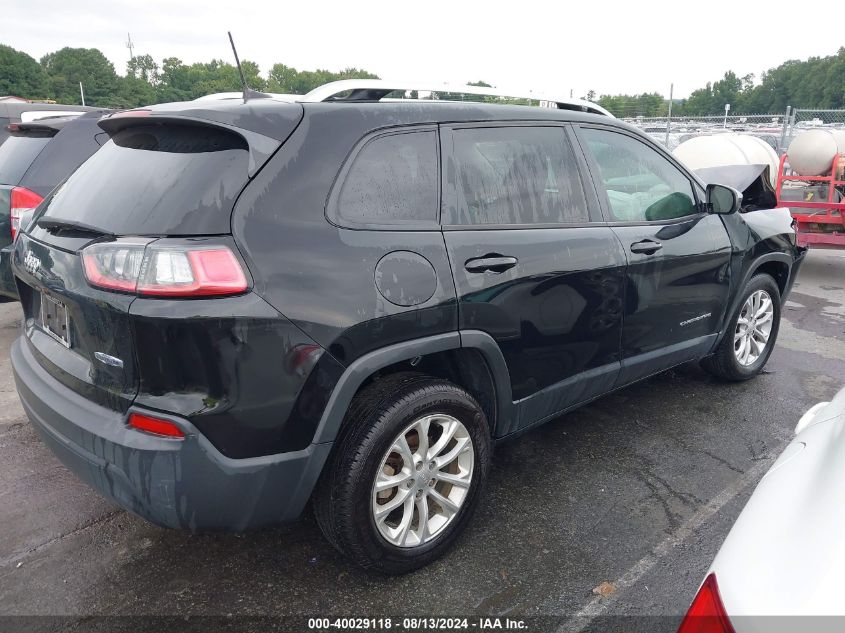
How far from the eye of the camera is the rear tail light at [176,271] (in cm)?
201

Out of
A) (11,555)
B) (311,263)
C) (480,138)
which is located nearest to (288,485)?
(311,263)

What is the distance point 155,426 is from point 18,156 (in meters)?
4.13

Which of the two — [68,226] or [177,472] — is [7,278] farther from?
[177,472]

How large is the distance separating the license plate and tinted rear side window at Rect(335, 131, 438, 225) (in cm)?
104

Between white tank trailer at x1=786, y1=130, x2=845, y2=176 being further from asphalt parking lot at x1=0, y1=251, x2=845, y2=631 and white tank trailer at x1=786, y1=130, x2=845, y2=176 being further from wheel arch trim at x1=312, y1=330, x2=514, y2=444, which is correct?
wheel arch trim at x1=312, y1=330, x2=514, y2=444

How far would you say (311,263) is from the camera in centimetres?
217

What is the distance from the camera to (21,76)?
81.3 meters

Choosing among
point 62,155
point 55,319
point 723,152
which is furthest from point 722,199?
point 723,152

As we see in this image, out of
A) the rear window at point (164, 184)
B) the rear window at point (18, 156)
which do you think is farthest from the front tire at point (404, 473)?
the rear window at point (18, 156)

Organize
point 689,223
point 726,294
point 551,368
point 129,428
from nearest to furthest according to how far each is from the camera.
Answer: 1. point 129,428
2. point 551,368
3. point 689,223
4. point 726,294

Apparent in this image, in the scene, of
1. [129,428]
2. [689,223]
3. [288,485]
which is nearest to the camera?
[129,428]

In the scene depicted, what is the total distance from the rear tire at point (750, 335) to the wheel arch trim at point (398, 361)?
219 cm

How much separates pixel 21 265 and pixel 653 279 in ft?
9.50

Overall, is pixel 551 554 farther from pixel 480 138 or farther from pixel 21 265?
pixel 21 265
